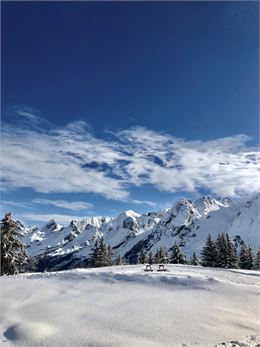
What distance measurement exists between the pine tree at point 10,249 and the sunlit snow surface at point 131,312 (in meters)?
15.6

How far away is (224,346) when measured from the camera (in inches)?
486

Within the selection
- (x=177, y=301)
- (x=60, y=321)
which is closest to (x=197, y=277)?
(x=177, y=301)

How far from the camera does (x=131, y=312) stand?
16.3 meters

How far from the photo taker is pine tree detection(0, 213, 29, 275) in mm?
39438

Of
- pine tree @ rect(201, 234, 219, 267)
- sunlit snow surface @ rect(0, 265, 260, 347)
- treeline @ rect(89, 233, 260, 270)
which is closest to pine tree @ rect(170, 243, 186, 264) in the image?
treeline @ rect(89, 233, 260, 270)

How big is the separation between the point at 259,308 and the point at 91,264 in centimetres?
4558

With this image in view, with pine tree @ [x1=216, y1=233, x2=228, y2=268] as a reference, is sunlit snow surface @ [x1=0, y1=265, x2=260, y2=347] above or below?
below

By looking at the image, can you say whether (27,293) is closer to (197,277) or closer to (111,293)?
(111,293)

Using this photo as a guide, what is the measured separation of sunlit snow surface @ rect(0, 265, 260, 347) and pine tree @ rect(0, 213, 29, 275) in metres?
15.6

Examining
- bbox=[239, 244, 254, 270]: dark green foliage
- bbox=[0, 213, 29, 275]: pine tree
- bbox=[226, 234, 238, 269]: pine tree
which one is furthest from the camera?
bbox=[239, 244, 254, 270]: dark green foliage

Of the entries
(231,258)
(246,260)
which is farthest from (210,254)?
(246,260)

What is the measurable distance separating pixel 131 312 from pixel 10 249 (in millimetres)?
26768

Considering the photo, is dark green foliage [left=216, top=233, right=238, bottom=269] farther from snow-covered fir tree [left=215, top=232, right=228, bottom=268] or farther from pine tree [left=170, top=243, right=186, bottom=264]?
pine tree [left=170, top=243, right=186, bottom=264]

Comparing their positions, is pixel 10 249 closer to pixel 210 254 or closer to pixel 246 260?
pixel 210 254
